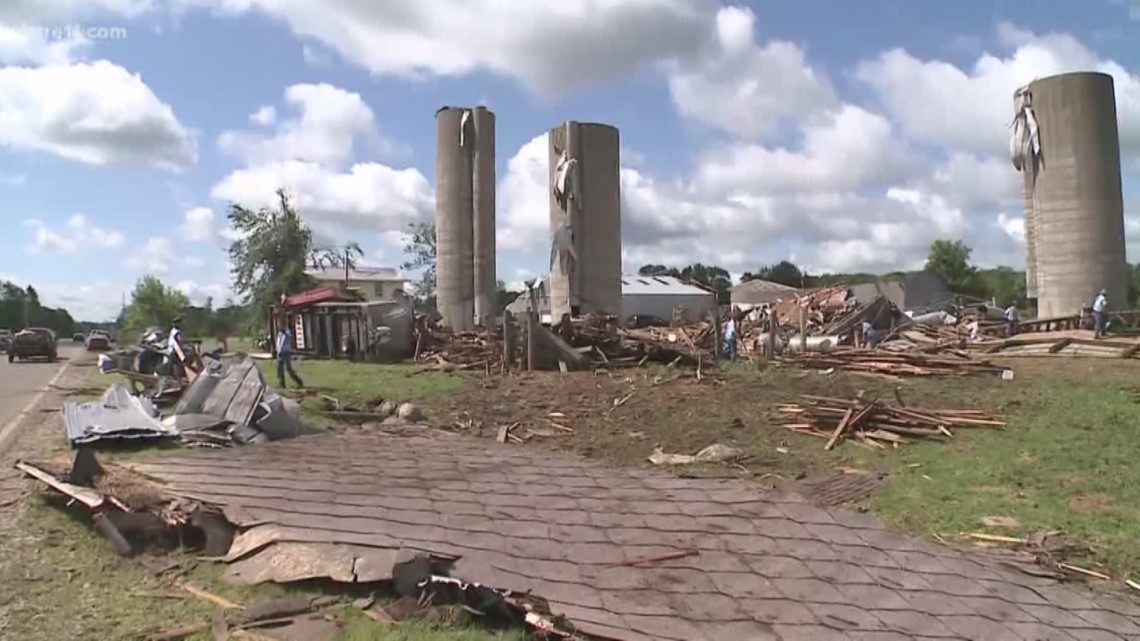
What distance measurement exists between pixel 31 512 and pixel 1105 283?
1173 inches

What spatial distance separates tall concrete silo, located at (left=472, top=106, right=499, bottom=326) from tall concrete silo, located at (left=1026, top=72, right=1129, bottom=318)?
2318 centimetres

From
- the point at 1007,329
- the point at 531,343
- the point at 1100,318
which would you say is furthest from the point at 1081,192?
the point at 531,343

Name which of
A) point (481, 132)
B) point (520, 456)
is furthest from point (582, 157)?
point (520, 456)

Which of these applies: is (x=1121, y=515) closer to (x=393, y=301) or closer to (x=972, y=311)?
(x=393, y=301)

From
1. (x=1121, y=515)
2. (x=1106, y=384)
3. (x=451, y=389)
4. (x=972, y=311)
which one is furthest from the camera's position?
(x=972, y=311)

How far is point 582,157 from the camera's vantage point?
33.0 m

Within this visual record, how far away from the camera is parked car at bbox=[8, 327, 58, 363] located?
113 feet

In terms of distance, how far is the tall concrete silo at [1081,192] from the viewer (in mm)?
26516

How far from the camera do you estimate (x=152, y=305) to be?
60312mm

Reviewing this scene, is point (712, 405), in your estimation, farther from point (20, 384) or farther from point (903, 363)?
point (20, 384)

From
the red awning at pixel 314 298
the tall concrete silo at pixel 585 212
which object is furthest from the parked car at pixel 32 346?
the tall concrete silo at pixel 585 212

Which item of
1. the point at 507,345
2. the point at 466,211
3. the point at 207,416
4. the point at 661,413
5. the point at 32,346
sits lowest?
the point at 661,413

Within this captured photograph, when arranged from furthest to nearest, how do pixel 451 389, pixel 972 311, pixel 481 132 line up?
pixel 481 132 < pixel 972 311 < pixel 451 389

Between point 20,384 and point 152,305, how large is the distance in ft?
138
